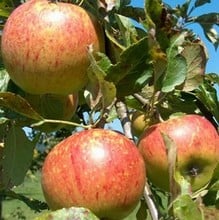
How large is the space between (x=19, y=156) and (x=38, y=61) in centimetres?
27

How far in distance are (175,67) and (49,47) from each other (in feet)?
0.68

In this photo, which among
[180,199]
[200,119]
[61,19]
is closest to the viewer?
[180,199]

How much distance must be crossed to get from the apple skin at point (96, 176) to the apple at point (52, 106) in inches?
8.2

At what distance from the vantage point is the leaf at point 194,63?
101cm

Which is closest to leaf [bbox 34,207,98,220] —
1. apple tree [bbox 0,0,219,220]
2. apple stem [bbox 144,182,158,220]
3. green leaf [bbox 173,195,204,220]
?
apple tree [bbox 0,0,219,220]

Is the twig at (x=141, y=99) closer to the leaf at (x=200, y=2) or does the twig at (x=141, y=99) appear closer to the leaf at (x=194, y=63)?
the leaf at (x=194, y=63)

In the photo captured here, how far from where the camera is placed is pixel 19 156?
1165 millimetres

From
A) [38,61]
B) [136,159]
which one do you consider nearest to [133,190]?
[136,159]

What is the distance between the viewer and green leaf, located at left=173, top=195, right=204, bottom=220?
0.81 metres

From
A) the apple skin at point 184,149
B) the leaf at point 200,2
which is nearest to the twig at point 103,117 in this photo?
the apple skin at point 184,149

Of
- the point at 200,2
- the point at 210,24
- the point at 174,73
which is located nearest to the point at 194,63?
the point at 174,73

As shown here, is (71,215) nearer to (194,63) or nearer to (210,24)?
(194,63)

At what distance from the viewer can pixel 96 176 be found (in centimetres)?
87

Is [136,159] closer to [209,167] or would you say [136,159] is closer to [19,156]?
[209,167]
